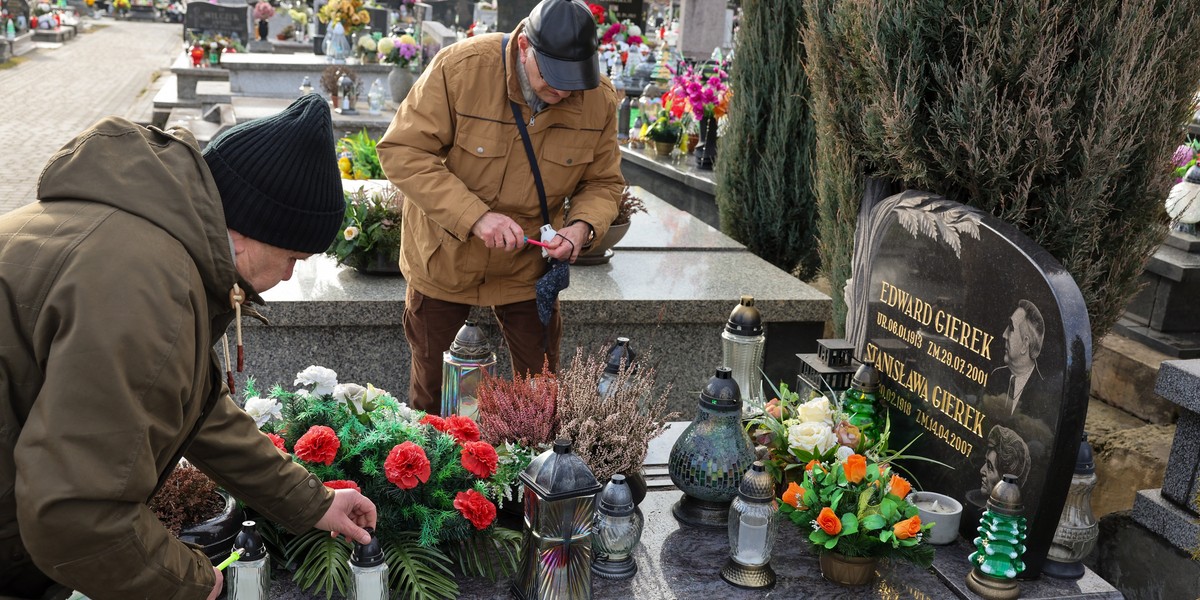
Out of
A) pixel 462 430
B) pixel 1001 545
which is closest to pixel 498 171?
pixel 462 430

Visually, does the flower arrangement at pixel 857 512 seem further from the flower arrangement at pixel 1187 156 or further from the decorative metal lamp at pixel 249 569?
the flower arrangement at pixel 1187 156

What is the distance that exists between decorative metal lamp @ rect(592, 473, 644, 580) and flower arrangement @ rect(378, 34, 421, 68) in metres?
9.39

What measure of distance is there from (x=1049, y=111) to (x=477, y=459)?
80.0 inches

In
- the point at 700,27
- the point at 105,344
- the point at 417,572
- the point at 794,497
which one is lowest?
the point at 417,572

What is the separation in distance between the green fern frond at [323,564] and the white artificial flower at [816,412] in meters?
1.41

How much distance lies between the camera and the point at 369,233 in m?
4.84

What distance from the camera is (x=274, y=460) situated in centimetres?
214

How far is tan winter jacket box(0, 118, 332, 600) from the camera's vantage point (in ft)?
4.86

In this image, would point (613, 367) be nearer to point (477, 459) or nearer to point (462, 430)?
point (462, 430)

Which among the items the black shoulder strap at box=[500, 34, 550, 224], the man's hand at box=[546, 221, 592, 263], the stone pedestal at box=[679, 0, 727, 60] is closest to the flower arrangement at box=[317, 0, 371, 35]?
the stone pedestal at box=[679, 0, 727, 60]

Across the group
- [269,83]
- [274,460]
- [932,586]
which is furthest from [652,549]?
[269,83]

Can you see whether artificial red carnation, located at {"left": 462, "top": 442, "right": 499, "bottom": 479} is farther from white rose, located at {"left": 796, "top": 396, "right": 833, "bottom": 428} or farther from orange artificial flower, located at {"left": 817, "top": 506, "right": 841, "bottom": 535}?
white rose, located at {"left": 796, "top": 396, "right": 833, "bottom": 428}

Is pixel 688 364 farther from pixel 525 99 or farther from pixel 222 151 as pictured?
pixel 222 151

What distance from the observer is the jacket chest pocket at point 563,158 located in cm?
370
